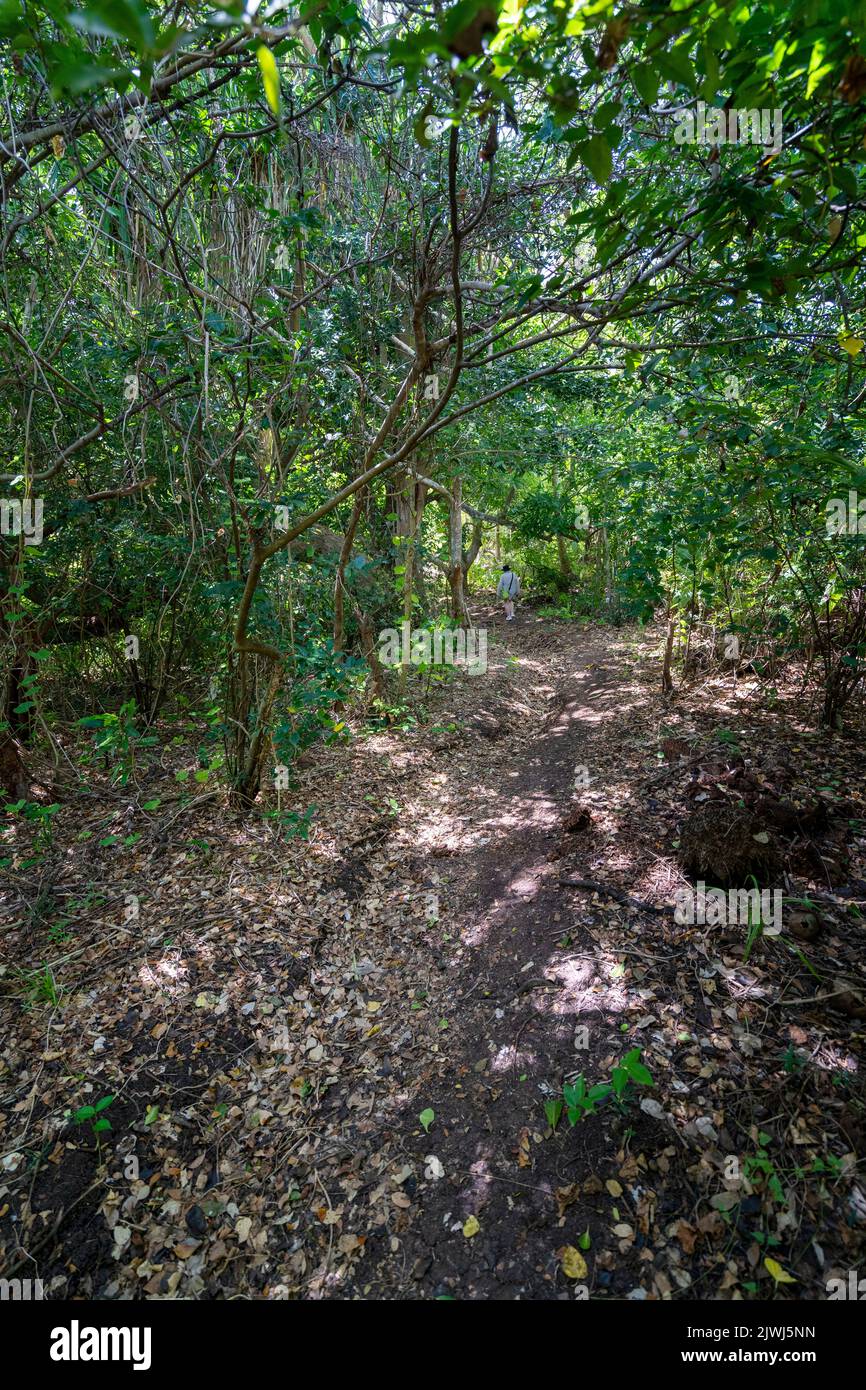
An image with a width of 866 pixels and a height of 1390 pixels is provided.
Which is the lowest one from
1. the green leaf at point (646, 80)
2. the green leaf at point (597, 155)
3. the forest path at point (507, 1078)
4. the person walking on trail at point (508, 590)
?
the forest path at point (507, 1078)

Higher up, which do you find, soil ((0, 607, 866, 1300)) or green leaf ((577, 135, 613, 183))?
green leaf ((577, 135, 613, 183))

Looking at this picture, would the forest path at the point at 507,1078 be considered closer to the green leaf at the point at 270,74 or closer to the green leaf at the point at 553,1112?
the green leaf at the point at 553,1112

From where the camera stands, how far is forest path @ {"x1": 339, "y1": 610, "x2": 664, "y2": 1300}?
77.0 inches

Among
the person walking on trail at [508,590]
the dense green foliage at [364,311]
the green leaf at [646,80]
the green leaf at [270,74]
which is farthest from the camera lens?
the person walking on trail at [508,590]

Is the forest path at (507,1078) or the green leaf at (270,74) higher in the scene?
the green leaf at (270,74)

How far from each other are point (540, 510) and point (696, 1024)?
12767 mm

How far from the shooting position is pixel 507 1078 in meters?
2.50

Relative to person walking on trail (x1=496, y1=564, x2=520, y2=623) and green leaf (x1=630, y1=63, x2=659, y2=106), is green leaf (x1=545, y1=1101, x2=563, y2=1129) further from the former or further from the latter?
person walking on trail (x1=496, y1=564, x2=520, y2=623)

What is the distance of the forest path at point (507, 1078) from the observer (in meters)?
1.96

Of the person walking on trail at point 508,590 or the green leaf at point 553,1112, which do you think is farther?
the person walking on trail at point 508,590

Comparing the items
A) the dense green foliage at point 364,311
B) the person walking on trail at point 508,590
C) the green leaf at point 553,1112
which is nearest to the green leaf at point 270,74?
the dense green foliage at point 364,311

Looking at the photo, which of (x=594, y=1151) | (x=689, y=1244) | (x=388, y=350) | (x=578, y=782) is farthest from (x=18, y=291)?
(x=689, y=1244)

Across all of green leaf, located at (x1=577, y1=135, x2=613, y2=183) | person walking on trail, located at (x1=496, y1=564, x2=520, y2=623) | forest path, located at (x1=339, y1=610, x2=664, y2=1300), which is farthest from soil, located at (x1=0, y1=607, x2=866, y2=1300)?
person walking on trail, located at (x1=496, y1=564, x2=520, y2=623)
